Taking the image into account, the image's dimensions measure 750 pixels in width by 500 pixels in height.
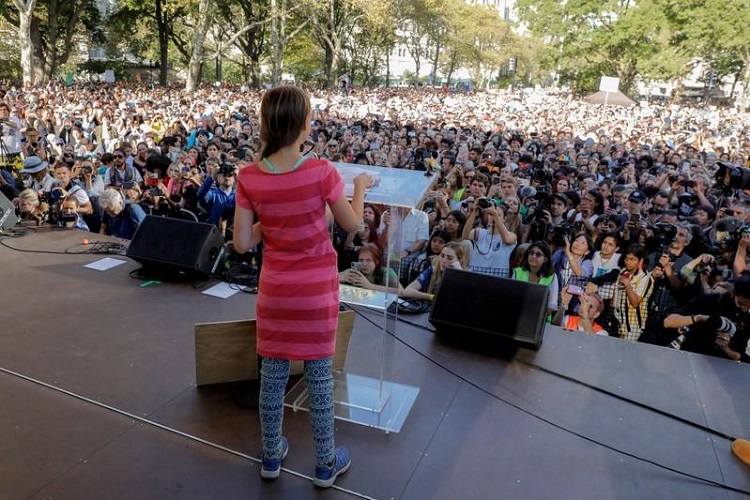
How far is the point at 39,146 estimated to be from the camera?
29.7ft

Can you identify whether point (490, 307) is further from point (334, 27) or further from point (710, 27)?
point (710, 27)

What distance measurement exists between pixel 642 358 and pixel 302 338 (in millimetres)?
2264

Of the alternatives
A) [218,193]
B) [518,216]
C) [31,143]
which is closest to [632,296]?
[518,216]

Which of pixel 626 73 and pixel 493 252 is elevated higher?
pixel 626 73

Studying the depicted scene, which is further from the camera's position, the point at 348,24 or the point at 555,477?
the point at 348,24

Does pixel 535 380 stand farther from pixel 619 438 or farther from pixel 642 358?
pixel 642 358

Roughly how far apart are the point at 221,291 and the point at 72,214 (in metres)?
2.40

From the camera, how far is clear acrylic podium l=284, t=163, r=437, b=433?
7.94ft

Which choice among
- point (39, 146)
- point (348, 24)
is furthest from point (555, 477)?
point (348, 24)

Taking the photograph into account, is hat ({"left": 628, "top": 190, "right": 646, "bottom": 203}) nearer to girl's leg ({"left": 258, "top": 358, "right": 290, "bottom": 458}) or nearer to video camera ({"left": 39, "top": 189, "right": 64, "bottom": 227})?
girl's leg ({"left": 258, "top": 358, "right": 290, "bottom": 458})

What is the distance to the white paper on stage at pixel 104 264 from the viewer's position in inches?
175

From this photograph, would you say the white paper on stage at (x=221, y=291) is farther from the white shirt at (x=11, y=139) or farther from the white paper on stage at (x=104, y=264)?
the white shirt at (x=11, y=139)

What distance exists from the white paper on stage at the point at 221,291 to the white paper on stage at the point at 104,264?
953mm

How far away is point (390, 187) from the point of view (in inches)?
94.1
